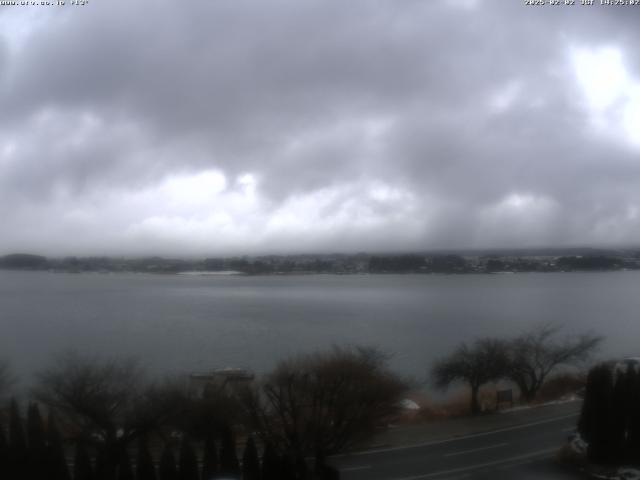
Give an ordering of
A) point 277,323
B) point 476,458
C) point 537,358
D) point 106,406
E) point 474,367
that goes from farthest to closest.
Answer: point 277,323 < point 537,358 < point 474,367 < point 476,458 < point 106,406

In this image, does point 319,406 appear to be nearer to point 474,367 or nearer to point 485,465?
point 485,465

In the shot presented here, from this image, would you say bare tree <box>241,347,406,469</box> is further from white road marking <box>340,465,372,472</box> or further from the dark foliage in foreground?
the dark foliage in foreground

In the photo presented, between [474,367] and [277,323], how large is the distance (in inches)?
541

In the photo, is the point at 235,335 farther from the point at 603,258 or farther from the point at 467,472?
the point at 603,258

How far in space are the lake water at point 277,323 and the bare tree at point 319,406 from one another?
6329 mm

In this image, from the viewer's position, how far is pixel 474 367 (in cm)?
1171

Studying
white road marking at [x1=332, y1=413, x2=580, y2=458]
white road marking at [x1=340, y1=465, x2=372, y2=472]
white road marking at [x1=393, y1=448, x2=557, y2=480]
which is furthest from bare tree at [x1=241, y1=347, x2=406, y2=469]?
white road marking at [x1=393, y1=448, x2=557, y2=480]

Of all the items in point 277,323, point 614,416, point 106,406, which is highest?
point 106,406

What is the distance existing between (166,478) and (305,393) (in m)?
2.29

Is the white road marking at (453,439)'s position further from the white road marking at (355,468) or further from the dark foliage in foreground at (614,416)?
the dark foliage in foreground at (614,416)

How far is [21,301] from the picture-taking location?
32.6m

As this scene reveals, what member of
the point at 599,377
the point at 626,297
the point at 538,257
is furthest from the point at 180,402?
the point at 538,257

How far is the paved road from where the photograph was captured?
6855 millimetres

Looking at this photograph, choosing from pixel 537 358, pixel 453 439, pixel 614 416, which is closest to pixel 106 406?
pixel 453 439
